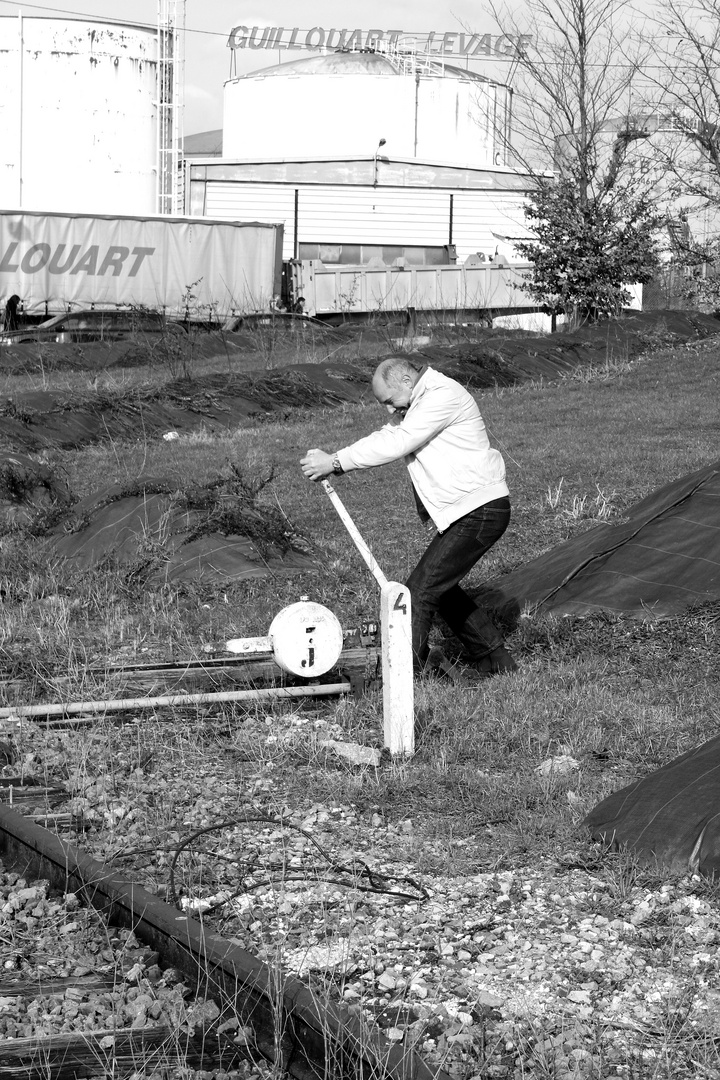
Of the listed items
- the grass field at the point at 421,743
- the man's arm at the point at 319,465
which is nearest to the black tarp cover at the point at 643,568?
the grass field at the point at 421,743

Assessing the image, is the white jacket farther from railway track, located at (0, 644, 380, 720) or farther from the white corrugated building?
the white corrugated building

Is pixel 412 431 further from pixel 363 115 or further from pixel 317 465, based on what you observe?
pixel 363 115

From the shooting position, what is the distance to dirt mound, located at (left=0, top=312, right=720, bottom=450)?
51.3ft

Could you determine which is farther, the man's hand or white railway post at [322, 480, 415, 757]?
the man's hand

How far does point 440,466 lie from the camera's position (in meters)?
6.10

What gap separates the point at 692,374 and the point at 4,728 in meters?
15.8

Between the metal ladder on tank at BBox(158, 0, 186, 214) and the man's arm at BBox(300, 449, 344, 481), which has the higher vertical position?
the metal ladder on tank at BBox(158, 0, 186, 214)

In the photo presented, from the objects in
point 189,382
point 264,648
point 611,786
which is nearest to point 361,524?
point 264,648

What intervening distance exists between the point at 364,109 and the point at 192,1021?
5720 cm

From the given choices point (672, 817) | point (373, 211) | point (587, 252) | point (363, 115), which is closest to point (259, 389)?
point (587, 252)

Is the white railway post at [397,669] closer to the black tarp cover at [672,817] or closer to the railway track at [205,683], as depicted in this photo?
the railway track at [205,683]

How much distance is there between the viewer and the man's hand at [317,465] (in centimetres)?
564

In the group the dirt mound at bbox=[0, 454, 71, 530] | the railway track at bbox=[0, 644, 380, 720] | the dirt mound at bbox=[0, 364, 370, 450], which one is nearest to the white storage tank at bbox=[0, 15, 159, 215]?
the dirt mound at bbox=[0, 364, 370, 450]

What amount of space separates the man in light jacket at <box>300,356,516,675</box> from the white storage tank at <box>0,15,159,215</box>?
34179 mm
